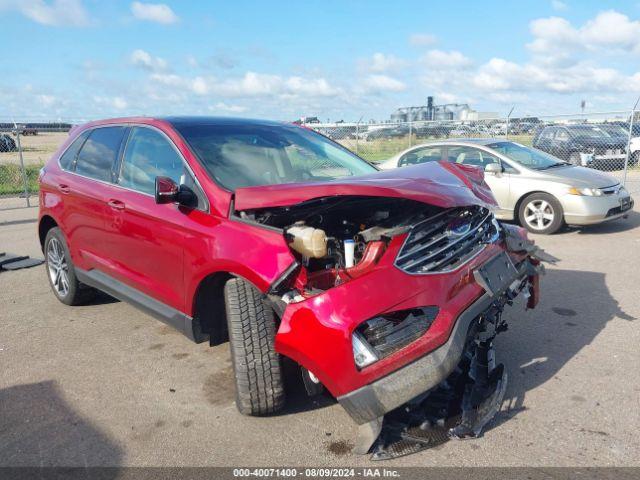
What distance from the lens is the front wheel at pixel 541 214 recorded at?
312 inches

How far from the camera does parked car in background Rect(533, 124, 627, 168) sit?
15.8 meters

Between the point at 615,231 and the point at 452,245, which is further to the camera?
the point at 615,231

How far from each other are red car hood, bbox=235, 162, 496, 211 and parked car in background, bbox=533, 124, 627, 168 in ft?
45.9

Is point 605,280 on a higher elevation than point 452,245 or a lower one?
lower

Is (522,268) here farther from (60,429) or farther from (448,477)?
(60,429)

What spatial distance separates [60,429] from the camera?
305cm

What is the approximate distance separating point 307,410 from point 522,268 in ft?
5.38

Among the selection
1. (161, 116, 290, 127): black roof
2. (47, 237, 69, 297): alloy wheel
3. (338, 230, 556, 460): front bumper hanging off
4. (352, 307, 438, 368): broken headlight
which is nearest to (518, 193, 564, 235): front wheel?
(338, 230, 556, 460): front bumper hanging off

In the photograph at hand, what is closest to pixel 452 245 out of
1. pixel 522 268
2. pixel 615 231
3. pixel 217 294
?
pixel 522 268

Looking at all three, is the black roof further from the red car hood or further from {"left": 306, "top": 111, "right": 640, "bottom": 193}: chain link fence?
{"left": 306, "top": 111, "right": 640, "bottom": 193}: chain link fence

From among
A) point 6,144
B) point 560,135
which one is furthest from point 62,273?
point 6,144

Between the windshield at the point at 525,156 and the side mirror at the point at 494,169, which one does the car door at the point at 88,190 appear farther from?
the windshield at the point at 525,156

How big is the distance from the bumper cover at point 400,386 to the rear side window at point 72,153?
12.1 feet

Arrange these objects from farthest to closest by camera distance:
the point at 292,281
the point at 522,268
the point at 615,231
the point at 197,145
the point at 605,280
Result: the point at 615,231 < the point at 605,280 < the point at 197,145 < the point at 522,268 < the point at 292,281
